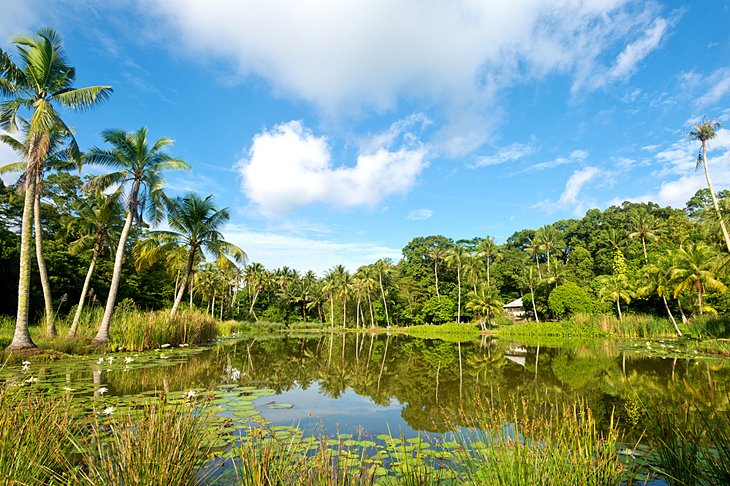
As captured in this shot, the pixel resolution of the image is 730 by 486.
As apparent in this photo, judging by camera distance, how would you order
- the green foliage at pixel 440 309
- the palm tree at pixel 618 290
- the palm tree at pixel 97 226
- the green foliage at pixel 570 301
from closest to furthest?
the palm tree at pixel 97 226 < the palm tree at pixel 618 290 < the green foliage at pixel 570 301 < the green foliage at pixel 440 309

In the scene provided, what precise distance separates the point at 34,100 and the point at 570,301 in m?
46.2

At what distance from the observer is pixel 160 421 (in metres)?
3.15

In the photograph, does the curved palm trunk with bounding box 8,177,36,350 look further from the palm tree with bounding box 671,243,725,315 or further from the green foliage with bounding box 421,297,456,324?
the green foliage with bounding box 421,297,456,324

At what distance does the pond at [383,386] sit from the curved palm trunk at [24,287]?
1.62 meters

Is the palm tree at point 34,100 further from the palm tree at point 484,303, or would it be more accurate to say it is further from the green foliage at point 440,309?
the green foliage at point 440,309

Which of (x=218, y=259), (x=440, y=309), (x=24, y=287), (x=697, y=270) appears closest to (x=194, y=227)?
(x=218, y=259)

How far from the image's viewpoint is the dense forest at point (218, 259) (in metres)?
14.2

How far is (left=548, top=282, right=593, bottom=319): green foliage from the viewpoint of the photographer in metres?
40.6

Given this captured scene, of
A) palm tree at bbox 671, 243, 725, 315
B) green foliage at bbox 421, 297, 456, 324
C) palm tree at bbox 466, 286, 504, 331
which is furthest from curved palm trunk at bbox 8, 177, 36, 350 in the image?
green foliage at bbox 421, 297, 456, 324

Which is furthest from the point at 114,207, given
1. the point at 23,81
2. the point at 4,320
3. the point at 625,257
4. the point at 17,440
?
the point at 625,257

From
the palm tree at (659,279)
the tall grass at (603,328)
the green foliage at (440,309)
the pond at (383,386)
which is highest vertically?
the palm tree at (659,279)

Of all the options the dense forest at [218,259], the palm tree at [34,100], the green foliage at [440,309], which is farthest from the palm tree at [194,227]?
the green foliage at [440,309]

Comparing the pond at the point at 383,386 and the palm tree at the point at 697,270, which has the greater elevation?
the palm tree at the point at 697,270

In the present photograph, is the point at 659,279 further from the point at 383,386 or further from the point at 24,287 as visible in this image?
the point at 24,287
